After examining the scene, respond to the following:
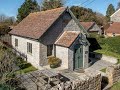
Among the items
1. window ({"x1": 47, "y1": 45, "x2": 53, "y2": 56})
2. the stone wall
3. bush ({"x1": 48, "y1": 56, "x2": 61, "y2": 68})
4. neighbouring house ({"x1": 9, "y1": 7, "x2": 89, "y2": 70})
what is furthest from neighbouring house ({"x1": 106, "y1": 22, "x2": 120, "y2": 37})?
bush ({"x1": 48, "y1": 56, "x2": 61, "y2": 68})

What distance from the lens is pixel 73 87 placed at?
11.4 m

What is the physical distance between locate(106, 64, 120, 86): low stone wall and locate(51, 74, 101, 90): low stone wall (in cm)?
230

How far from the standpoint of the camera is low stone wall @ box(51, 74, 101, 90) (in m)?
10.9

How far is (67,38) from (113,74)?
725cm

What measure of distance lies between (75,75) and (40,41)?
5.32 m

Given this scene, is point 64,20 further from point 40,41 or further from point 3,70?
point 3,70

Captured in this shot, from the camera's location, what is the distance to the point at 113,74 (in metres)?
15.4

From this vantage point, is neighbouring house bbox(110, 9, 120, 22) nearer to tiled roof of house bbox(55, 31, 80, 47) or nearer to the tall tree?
Result: the tall tree

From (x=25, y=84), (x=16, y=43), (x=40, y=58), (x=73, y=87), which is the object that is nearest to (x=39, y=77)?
(x=25, y=84)

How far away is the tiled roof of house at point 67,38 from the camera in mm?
19959

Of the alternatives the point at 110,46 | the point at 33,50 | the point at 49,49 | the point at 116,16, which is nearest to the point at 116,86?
the point at 49,49

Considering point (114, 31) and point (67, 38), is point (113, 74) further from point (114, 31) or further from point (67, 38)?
point (114, 31)

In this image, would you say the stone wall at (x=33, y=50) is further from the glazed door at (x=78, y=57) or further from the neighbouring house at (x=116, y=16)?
the neighbouring house at (x=116, y=16)

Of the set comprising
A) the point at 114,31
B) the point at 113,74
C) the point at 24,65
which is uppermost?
the point at 114,31
